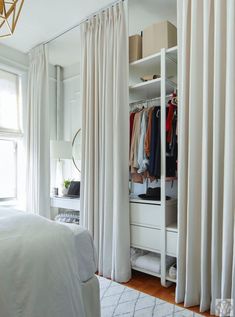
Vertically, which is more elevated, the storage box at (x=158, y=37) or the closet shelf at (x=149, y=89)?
the storage box at (x=158, y=37)

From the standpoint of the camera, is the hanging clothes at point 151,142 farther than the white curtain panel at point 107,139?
No

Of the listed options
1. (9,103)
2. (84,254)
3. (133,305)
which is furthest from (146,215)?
(9,103)

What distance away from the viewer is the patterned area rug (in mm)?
1820

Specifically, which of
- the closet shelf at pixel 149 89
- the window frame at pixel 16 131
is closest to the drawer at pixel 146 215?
the closet shelf at pixel 149 89

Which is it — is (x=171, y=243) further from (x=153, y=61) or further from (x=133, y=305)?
(x=153, y=61)

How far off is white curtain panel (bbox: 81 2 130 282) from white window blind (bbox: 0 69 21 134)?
135 cm

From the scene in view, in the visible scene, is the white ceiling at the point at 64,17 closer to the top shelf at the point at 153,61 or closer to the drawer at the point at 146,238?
the top shelf at the point at 153,61

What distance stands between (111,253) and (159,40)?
2.14 m

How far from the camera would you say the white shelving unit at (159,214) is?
2.21 meters

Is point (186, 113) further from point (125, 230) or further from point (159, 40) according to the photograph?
point (125, 230)

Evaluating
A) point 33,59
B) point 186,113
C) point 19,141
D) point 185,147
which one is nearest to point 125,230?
point 185,147

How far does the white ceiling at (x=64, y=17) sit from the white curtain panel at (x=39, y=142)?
262 mm

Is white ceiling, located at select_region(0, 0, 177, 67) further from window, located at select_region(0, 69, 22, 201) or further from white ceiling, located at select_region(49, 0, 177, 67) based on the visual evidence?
window, located at select_region(0, 69, 22, 201)

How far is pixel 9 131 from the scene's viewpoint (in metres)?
3.43
